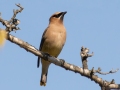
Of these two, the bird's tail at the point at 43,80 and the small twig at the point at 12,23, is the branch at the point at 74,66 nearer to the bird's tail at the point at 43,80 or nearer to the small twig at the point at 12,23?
the small twig at the point at 12,23

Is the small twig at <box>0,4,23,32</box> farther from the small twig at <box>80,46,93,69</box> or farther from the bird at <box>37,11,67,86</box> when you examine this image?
the bird at <box>37,11,67,86</box>

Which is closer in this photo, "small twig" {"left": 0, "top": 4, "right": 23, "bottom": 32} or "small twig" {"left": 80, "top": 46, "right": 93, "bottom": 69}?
"small twig" {"left": 0, "top": 4, "right": 23, "bottom": 32}

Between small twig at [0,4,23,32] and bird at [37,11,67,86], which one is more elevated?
bird at [37,11,67,86]

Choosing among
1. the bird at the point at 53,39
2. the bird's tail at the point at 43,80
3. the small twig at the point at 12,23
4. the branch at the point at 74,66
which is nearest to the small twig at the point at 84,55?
the branch at the point at 74,66

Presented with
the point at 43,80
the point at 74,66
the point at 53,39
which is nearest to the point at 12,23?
the point at 74,66

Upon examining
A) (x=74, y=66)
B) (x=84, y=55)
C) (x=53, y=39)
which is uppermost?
(x=53, y=39)

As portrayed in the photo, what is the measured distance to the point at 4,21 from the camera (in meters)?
3.65

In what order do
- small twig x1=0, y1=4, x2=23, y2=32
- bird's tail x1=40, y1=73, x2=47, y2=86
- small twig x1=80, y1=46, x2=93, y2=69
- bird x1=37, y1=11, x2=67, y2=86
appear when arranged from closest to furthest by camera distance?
1. small twig x1=0, y1=4, x2=23, y2=32
2. small twig x1=80, y1=46, x2=93, y2=69
3. bird x1=37, y1=11, x2=67, y2=86
4. bird's tail x1=40, y1=73, x2=47, y2=86

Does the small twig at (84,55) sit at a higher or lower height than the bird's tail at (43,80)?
lower

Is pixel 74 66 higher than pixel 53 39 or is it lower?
lower

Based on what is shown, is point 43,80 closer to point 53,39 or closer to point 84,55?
point 53,39

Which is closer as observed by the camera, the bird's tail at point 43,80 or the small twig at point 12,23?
the small twig at point 12,23

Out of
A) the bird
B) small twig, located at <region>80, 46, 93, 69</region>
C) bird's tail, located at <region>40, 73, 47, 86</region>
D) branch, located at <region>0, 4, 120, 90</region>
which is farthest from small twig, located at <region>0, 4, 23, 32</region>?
bird's tail, located at <region>40, 73, 47, 86</region>

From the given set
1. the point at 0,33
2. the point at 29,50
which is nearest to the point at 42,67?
the point at 29,50
